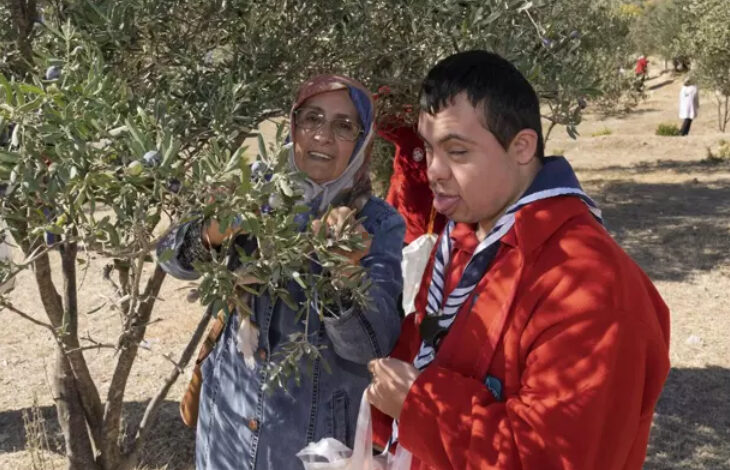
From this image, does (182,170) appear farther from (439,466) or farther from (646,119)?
(646,119)

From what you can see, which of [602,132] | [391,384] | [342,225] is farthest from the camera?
[602,132]

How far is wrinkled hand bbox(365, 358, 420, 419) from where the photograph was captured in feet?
5.94

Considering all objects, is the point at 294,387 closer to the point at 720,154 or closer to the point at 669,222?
the point at 669,222

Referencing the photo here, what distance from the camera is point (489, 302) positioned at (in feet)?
5.61

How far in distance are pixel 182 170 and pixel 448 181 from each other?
614 millimetres

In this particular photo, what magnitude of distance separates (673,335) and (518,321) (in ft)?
20.8

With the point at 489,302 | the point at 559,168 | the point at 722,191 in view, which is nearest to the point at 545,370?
Answer: the point at 489,302

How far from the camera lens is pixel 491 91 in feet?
5.59

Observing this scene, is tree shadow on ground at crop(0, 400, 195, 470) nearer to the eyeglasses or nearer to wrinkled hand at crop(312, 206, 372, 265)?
the eyeglasses

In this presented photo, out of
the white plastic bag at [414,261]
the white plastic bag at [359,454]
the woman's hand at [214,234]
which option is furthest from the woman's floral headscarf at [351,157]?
the white plastic bag at [414,261]

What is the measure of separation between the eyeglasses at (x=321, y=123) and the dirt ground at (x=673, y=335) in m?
0.70

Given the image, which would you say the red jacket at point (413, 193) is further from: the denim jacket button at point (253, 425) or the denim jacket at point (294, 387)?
the denim jacket button at point (253, 425)

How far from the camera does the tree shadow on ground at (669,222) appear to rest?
9.75 meters

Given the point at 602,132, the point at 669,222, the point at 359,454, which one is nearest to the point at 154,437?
the point at 359,454
